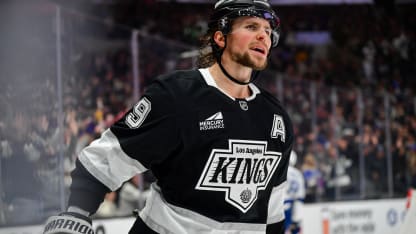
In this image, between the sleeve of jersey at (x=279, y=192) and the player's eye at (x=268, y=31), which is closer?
the player's eye at (x=268, y=31)

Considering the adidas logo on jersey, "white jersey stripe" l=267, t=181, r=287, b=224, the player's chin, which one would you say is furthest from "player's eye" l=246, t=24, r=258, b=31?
"white jersey stripe" l=267, t=181, r=287, b=224

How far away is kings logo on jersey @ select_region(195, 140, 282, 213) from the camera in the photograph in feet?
7.79

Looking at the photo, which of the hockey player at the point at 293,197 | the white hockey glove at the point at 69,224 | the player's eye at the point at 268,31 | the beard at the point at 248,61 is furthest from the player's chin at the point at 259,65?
the hockey player at the point at 293,197

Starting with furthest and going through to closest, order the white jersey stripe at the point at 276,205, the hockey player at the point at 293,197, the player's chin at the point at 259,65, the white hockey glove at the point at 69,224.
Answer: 1. the hockey player at the point at 293,197
2. the white jersey stripe at the point at 276,205
3. the player's chin at the point at 259,65
4. the white hockey glove at the point at 69,224

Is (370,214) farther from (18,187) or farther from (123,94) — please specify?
(18,187)

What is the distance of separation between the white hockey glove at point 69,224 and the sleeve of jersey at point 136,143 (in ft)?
0.44

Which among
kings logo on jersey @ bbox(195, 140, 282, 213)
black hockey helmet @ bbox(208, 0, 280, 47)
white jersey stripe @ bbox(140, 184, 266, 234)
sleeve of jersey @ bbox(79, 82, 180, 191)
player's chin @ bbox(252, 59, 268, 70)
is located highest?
black hockey helmet @ bbox(208, 0, 280, 47)

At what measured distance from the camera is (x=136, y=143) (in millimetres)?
2279

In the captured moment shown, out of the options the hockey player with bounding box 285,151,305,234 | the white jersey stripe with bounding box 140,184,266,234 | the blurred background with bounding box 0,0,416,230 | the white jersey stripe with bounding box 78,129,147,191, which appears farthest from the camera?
the hockey player with bounding box 285,151,305,234

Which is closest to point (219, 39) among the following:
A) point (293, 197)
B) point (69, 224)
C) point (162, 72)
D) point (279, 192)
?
point (279, 192)

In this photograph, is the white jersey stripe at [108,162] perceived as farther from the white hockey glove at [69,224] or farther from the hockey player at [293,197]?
the hockey player at [293,197]

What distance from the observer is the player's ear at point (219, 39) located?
2.56m

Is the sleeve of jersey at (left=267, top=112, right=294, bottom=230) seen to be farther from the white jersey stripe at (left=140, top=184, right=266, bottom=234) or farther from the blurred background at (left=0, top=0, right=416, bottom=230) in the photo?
the blurred background at (left=0, top=0, right=416, bottom=230)

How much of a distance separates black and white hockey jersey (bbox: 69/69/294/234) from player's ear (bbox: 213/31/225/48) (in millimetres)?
103
